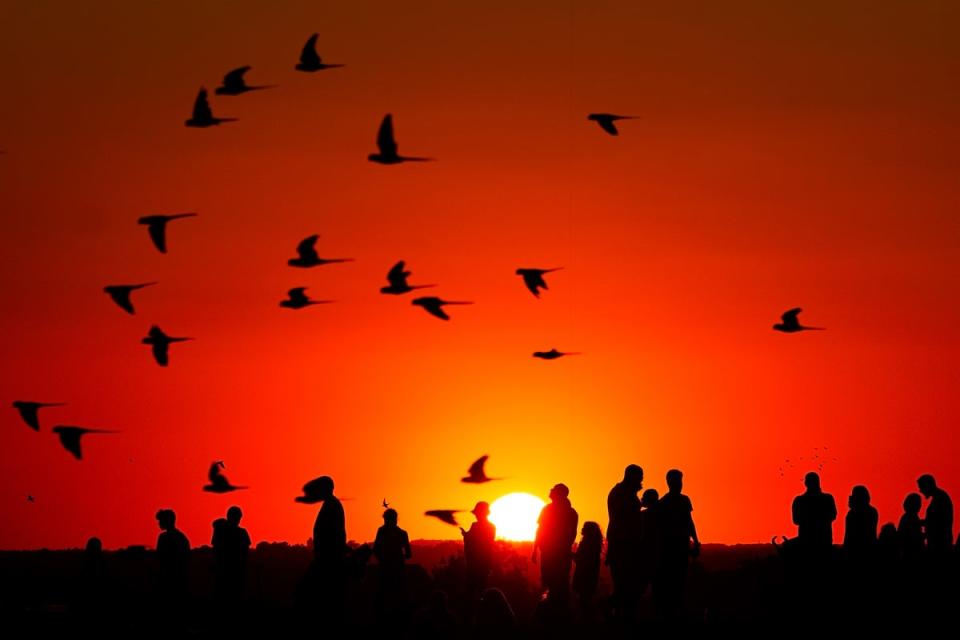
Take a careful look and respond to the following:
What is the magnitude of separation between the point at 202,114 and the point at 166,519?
9.29 m

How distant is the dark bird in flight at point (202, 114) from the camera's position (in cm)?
Result: 3438

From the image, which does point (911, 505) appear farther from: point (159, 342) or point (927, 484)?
point (159, 342)

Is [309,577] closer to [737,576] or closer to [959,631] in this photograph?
[959,631]

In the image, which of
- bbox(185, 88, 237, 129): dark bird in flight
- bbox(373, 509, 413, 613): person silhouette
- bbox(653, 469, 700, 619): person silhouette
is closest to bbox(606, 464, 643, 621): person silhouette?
bbox(653, 469, 700, 619): person silhouette

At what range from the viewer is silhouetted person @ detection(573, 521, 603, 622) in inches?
1103

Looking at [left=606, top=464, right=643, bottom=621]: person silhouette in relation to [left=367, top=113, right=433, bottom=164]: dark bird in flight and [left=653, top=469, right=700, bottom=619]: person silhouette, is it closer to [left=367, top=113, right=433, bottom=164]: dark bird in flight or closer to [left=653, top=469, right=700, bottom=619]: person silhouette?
[left=653, top=469, right=700, bottom=619]: person silhouette

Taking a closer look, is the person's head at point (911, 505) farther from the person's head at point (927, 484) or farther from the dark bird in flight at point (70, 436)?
the dark bird in flight at point (70, 436)

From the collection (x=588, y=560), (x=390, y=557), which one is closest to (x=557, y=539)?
(x=588, y=560)

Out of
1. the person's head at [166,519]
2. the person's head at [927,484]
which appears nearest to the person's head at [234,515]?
the person's head at [166,519]

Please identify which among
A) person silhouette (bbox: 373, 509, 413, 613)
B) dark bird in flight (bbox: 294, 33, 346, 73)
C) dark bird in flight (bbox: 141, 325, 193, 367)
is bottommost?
person silhouette (bbox: 373, 509, 413, 613)

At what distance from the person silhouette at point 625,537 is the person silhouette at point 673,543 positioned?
33 centimetres

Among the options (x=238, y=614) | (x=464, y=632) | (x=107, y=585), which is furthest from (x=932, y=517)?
(x=107, y=585)

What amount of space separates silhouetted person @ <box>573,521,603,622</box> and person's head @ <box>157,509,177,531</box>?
5.95 metres

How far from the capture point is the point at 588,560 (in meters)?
28.2
